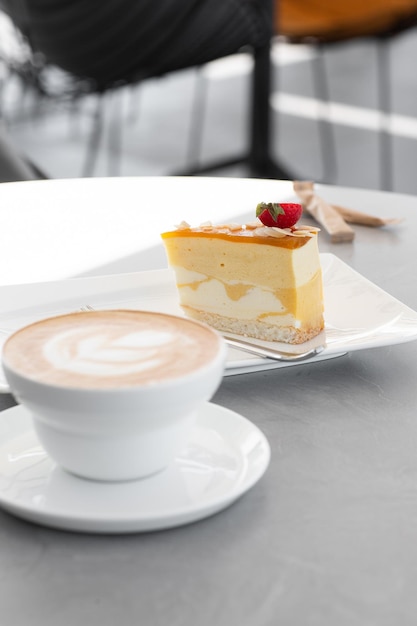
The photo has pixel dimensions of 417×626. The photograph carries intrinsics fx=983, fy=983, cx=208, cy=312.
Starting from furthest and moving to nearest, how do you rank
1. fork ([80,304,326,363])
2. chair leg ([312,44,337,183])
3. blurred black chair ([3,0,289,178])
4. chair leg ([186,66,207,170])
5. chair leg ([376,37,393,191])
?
chair leg ([186,66,207,170]) < chair leg ([312,44,337,183]) < chair leg ([376,37,393,191]) < blurred black chair ([3,0,289,178]) < fork ([80,304,326,363])

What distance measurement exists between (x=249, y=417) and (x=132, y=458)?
0.14 m

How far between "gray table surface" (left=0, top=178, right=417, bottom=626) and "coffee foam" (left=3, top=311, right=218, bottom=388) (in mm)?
70

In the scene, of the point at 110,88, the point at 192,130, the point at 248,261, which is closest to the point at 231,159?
the point at 110,88

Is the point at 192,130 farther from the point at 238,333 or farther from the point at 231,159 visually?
the point at 238,333

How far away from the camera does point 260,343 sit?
0.68m

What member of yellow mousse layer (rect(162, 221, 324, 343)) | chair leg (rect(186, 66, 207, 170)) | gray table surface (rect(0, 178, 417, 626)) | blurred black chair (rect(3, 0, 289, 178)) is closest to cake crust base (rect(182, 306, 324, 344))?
yellow mousse layer (rect(162, 221, 324, 343))

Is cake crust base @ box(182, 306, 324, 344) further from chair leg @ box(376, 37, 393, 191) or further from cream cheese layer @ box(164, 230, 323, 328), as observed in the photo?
chair leg @ box(376, 37, 393, 191)

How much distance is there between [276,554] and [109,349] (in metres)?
0.11

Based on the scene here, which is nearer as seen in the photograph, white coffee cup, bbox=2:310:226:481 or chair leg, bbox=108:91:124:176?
white coffee cup, bbox=2:310:226:481

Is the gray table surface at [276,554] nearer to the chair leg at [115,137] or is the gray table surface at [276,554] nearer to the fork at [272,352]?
the fork at [272,352]

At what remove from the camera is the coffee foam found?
413 millimetres

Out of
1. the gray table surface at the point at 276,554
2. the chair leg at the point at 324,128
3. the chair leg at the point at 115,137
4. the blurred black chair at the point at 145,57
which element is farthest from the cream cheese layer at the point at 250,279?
the chair leg at the point at 115,137

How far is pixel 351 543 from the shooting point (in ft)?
1.39

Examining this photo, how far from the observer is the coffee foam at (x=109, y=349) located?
1.35 ft
